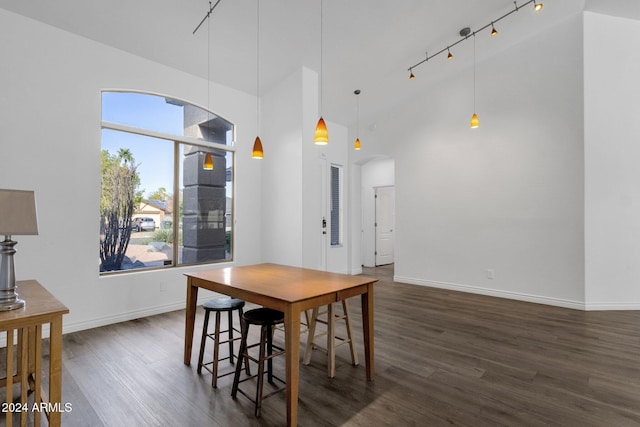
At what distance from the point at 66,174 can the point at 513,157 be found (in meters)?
5.99

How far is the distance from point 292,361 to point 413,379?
120 centimetres

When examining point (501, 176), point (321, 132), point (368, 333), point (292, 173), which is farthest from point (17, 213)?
point (501, 176)

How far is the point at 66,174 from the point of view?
3.48 meters

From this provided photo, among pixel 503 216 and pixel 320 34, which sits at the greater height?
pixel 320 34

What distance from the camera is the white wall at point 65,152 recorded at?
3189 mm

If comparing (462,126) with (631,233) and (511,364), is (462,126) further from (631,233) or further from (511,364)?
(511,364)

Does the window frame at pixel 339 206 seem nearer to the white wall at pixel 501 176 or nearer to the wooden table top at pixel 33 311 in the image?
the white wall at pixel 501 176

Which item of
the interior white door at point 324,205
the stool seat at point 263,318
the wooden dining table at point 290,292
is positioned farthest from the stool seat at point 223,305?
the interior white door at point 324,205

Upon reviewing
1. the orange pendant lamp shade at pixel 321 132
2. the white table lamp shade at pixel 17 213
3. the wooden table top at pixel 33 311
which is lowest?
the wooden table top at pixel 33 311

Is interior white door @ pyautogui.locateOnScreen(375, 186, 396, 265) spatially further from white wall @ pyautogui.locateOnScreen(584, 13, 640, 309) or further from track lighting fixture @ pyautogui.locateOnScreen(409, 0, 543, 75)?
white wall @ pyautogui.locateOnScreen(584, 13, 640, 309)

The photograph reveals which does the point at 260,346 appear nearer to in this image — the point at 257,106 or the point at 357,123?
the point at 257,106

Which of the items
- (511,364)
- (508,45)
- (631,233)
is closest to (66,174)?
(511,364)

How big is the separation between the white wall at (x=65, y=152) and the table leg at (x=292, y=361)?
2970mm

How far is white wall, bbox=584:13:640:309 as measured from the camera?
433 centimetres
